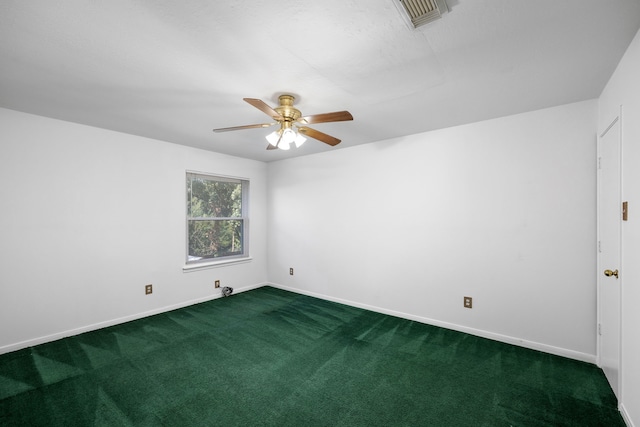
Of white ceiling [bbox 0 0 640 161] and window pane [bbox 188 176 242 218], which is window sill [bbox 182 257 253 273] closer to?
window pane [bbox 188 176 242 218]

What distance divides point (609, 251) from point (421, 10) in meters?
2.27

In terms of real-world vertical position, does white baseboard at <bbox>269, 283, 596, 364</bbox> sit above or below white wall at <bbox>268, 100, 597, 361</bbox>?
below

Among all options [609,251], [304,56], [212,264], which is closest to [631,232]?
[609,251]

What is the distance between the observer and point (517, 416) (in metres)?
1.80

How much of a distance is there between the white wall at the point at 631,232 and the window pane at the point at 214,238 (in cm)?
456

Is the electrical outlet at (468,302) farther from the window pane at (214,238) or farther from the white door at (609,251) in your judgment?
the window pane at (214,238)

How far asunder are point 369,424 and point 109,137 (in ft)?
12.9

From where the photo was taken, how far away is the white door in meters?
1.89

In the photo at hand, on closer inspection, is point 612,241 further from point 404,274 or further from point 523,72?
point 404,274

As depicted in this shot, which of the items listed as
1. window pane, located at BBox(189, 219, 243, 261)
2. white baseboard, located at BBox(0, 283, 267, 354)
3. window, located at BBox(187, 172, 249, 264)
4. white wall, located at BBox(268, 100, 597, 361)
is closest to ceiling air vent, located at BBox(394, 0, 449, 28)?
white wall, located at BBox(268, 100, 597, 361)

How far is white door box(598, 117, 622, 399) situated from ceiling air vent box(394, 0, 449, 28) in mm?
1622

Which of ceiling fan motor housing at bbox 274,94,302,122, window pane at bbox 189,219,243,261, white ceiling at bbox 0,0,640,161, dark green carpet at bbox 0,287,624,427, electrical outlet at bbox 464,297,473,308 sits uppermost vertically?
white ceiling at bbox 0,0,640,161

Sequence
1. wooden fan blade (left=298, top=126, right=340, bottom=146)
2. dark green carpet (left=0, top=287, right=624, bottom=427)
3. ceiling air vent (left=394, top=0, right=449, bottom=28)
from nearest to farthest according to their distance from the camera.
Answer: ceiling air vent (left=394, top=0, right=449, bottom=28) < dark green carpet (left=0, top=287, right=624, bottom=427) < wooden fan blade (left=298, top=126, right=340, bottom=146)

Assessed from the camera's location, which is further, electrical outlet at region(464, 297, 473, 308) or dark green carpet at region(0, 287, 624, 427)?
electrical outlet at region(464, 297, 473, 308)
